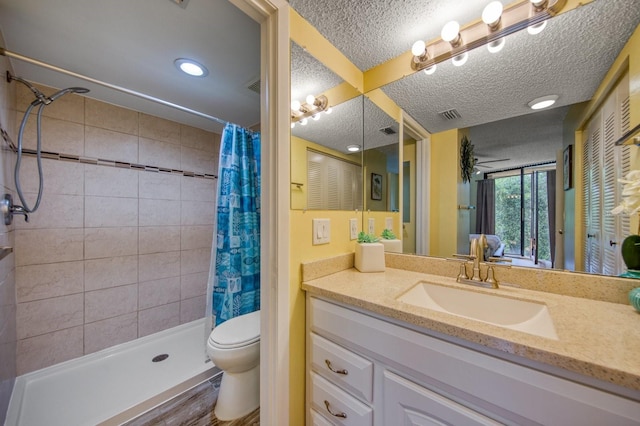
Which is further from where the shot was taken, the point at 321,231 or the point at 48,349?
the point at 48,349

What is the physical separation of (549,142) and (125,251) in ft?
9.80

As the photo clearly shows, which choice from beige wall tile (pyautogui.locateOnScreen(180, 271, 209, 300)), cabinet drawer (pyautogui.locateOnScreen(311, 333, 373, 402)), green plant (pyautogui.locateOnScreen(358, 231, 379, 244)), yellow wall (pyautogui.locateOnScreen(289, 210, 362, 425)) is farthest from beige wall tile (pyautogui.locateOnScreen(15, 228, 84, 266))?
green plant (pyautogui.locateOnScreen(358, 231, 379, 244))

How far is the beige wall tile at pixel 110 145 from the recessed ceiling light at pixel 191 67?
1.02 m

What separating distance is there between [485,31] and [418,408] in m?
1.50

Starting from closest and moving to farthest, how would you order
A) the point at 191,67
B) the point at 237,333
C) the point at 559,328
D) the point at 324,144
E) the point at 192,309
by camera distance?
the point at 559,328 → the point at 324,144 → the point at 237,333 → the point at 191,67 → the point at 192,309

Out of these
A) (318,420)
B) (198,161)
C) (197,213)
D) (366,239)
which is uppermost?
(198,161)

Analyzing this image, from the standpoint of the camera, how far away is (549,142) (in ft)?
3.05

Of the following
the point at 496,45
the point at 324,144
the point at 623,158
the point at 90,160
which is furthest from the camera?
the point at 90,160

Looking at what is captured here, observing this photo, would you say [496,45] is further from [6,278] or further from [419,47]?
[6,278]

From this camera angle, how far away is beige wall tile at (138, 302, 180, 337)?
2104 mm

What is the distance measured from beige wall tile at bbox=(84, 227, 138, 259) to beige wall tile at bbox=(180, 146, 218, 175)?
2.63 feet

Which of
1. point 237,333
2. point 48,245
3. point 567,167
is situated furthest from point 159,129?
point 567,167

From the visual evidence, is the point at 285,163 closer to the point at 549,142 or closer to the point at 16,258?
the point at 549,142

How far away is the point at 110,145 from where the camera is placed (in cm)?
197
